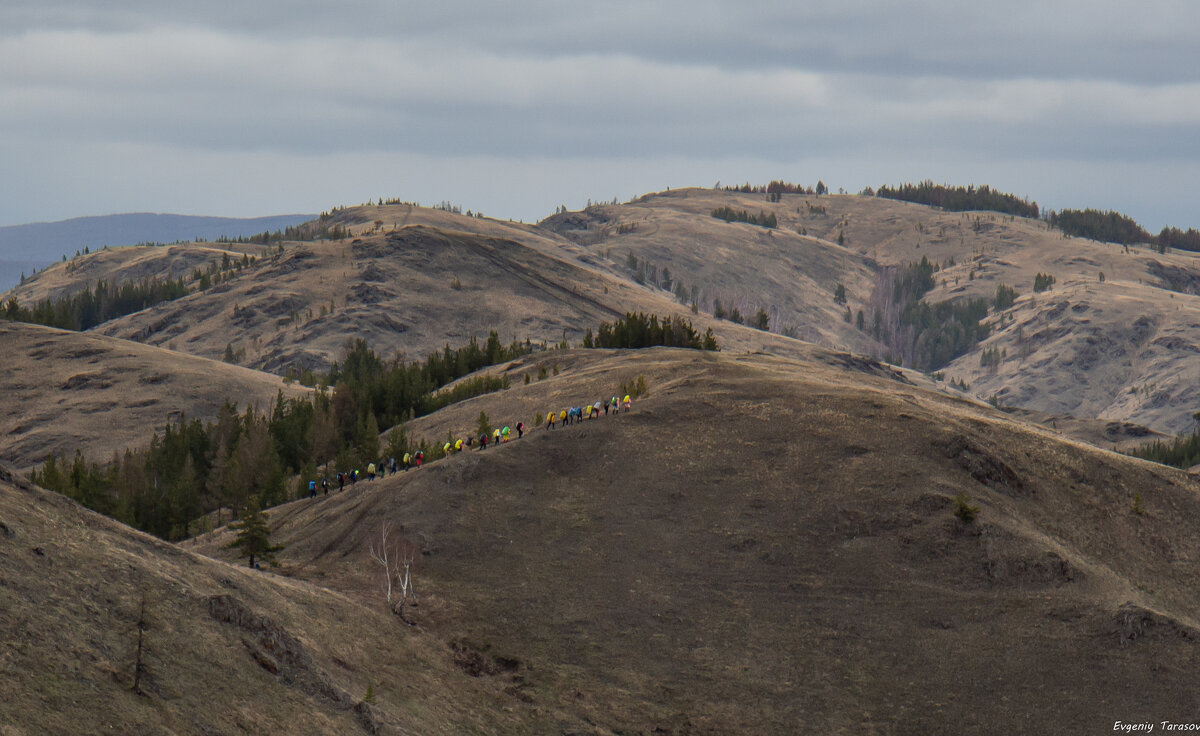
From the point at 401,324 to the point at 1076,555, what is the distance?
104 meters

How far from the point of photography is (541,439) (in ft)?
200

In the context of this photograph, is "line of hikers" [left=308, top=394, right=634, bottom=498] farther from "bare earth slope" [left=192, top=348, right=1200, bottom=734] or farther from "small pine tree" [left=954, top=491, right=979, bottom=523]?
"small pine tree" [left=954, top=491, right=979, bottom=523]

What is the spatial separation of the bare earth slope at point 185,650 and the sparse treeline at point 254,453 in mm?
26689

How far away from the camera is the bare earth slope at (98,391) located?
4087 inches

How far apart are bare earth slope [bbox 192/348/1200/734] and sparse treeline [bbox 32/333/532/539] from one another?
1351cm

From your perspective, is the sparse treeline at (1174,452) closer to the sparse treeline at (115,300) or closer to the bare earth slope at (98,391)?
the bare earth slope at (98,391)

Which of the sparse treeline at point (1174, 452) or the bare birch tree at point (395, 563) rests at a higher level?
the bare birch tree at point (395, 563)

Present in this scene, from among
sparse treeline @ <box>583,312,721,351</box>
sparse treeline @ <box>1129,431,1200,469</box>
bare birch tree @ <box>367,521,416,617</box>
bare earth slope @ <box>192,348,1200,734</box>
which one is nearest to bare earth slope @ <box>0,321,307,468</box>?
sparse treeline @ <box>583,312,721,351</box>

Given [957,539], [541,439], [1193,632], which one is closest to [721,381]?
[541,439]

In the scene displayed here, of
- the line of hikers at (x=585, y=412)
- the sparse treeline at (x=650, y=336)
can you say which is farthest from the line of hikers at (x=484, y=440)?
the sparse treeline at (x=650, y=336)

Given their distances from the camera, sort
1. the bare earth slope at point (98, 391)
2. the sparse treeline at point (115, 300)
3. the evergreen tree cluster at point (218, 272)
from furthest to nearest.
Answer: the sparse treeline at point (115, 300) → the evergreen tree cluster at point (218, 272) → the bare earth slope at point (98, 391)

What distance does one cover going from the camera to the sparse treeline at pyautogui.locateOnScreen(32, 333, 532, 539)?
71.9m

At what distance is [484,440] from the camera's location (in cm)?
6147

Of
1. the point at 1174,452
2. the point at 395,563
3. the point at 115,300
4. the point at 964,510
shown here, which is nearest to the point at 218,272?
the point at 115,300
